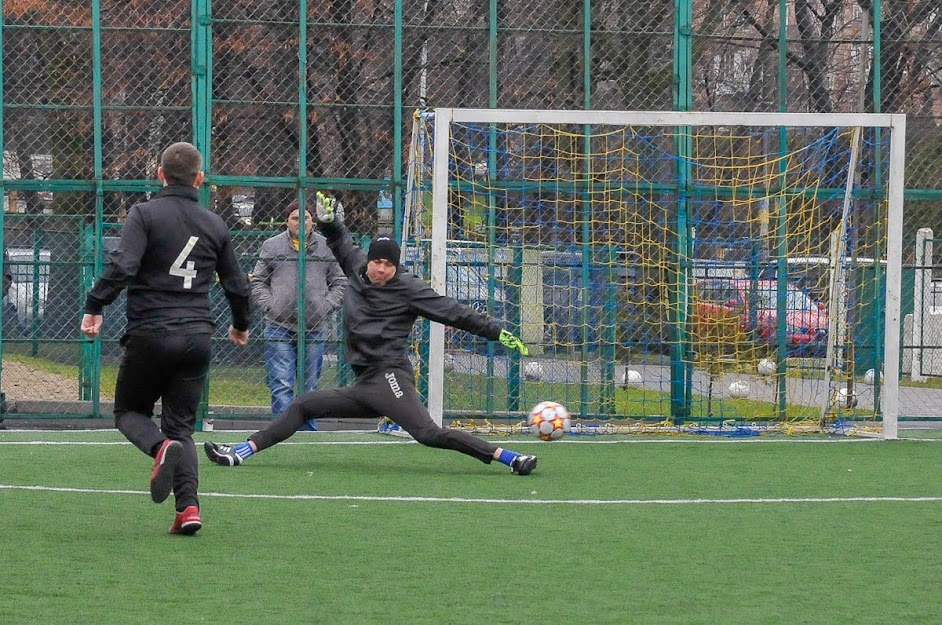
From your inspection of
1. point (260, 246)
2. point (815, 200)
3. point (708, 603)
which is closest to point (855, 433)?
point (815, 200)

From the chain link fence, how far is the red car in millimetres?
1650

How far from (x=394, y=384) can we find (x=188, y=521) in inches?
132

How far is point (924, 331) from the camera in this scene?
51.6 ft

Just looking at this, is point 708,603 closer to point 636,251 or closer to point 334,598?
point 334,598

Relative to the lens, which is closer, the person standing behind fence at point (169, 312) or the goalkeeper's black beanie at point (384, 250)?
the person standing behind fence at point (169, 312)

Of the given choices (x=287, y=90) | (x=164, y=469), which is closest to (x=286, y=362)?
(x=287, y=90)

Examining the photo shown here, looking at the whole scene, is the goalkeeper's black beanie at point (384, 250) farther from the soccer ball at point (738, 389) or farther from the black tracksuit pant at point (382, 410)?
the soccer ball at point (738, 389)

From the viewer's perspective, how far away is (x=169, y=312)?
23.9 feet

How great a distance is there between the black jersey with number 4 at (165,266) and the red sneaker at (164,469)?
1.79ft

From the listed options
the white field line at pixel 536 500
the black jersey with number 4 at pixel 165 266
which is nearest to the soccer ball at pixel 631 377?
the white field line at pixel 536 500

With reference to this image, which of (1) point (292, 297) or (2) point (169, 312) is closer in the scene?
(2) point (169, 312)

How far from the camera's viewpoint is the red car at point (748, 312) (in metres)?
14.3

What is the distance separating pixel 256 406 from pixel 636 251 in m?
3.85

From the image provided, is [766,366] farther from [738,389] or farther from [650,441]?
[650,441]
